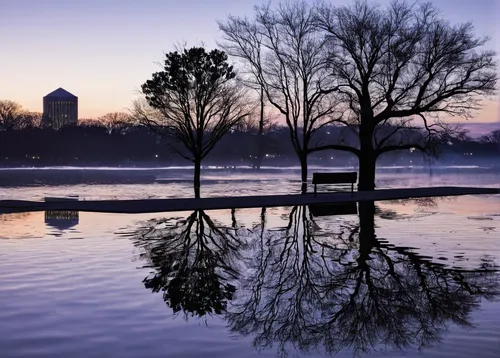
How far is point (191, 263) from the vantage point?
11.9 meters

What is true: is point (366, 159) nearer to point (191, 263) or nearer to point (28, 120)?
point (191, 263)

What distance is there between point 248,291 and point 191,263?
2811mm

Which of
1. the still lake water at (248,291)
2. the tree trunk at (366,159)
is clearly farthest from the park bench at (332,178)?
the still lake water at (248,291)

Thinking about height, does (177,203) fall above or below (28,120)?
below

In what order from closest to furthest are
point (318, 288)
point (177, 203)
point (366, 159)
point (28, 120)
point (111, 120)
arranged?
point (318, 288)
point (177, 203)
point (366, 159)
point (28, 120)
point (111, 120)

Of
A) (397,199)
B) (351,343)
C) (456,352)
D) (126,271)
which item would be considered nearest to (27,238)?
(126,271)

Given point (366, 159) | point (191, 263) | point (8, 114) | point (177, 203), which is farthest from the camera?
point (8, 114)

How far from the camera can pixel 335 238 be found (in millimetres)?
15328

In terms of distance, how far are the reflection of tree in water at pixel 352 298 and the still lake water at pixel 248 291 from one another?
0.08ft

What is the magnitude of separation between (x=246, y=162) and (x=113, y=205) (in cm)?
15961

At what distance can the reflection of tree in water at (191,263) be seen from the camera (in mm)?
8867

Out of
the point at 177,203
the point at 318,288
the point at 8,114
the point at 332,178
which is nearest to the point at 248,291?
the point at 318,288

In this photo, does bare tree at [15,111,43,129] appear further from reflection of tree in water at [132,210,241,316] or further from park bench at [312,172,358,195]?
reflection of tree in water at [132,210,241,316]

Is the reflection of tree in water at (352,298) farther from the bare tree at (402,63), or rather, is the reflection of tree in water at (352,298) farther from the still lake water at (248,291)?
the bare tree at (402,63)
